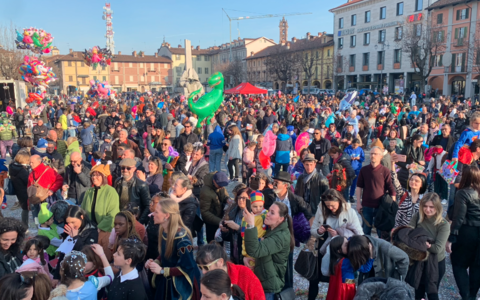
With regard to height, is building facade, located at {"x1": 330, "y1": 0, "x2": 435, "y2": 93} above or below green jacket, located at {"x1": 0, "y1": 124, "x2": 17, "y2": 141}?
above

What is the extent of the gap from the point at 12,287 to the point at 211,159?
6.42m

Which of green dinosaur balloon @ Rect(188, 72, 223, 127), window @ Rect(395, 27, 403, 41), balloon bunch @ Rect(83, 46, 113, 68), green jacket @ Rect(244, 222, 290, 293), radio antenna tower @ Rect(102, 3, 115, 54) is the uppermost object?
radio antenna tower @ Rect(102, 3, 115, 54)

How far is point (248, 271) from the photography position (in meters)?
2.60

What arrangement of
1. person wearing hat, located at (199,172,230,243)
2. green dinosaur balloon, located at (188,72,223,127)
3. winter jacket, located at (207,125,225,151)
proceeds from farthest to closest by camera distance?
green dinosaur balloon, located at (188,72,223,127) → winter jacket, located at (207,125,225,151) → person wearing hat, located at (199,172,230,243)

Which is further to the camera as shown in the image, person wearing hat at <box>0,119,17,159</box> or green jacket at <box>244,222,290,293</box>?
person wearing hat at <box>0,119,17,159</box>

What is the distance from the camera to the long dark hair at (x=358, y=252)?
2.70 metres

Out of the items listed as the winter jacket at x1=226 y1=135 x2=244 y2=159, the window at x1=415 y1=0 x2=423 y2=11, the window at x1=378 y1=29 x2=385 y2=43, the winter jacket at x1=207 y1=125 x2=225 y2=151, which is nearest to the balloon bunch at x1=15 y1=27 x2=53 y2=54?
the winter jacket at x1=207 y1=125 x2=225 y2=151

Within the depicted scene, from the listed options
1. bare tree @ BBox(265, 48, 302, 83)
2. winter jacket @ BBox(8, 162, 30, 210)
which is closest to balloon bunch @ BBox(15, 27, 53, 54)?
winter jacket @ BBox(8, 162, 30, 210)

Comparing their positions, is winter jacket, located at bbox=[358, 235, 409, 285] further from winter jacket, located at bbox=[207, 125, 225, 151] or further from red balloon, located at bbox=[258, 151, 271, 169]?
winter jacket, located at bbox=[207, 125, 225, 151]

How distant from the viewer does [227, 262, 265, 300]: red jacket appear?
2.54 m

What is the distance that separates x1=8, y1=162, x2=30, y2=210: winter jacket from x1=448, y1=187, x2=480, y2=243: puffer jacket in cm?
579

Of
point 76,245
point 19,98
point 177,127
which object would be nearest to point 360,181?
point 76,245

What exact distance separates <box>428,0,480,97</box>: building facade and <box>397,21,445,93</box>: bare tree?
716 millimetres

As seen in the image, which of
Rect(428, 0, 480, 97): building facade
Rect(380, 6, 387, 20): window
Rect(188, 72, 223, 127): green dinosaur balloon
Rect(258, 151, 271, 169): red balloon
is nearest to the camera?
Rect(258, 151, 271, 169): red balloon
